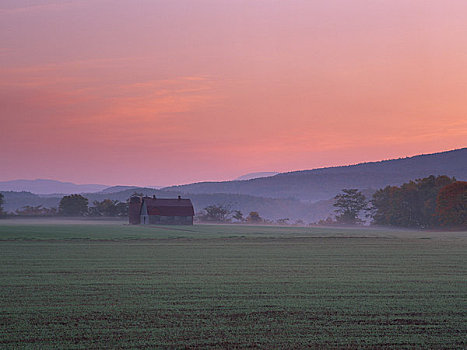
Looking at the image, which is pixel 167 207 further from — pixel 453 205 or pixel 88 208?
pixel 453 205

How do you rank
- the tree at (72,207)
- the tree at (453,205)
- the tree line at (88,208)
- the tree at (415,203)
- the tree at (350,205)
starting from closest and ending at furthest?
the tree at (453,205) → the tree at (415,203) → the tree at (350,205) → the tree line at (88,208) → the tree at (72,207)

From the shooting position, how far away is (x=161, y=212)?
98.3m

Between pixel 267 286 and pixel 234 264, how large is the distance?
7.43 meters

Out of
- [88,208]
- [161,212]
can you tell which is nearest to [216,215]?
[88,208]

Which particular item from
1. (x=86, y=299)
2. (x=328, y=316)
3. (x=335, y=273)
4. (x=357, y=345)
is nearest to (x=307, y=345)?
(x=357, y=345)

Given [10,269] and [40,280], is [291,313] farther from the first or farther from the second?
[10,269]

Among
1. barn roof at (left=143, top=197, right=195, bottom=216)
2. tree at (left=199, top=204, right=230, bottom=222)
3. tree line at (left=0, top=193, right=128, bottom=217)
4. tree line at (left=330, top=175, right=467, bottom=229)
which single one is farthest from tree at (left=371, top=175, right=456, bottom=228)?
tree line at (left=0, top=193, right=128, bottom=217)

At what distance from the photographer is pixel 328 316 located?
45.6ft

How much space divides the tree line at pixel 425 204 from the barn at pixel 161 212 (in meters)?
31.8

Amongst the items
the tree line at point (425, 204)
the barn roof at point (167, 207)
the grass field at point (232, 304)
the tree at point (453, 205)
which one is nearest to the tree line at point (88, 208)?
the barn roof at point (167, 207)

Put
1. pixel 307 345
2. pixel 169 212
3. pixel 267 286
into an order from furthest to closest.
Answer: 1. pixel 169 212
2. pixel 267 286
3. pixel 307 345

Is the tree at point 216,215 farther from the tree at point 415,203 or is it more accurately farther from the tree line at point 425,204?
the tree at point 415,203

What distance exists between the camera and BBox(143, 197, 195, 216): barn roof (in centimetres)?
9819

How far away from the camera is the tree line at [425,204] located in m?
81.7
